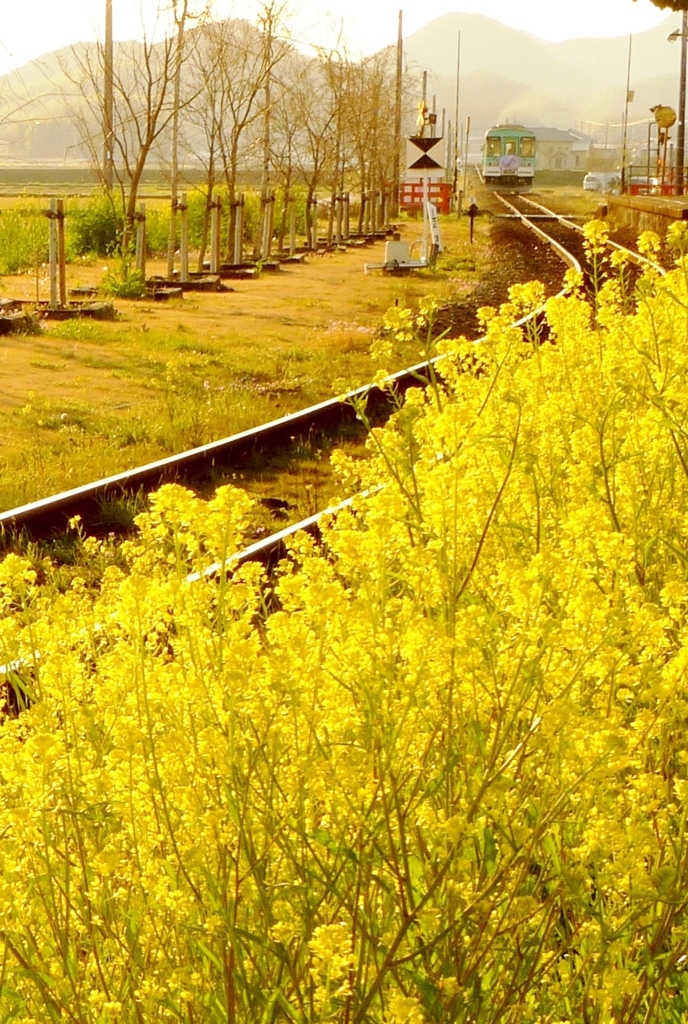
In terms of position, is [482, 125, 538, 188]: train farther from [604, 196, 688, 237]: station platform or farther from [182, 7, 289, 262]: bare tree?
[182, 7, 289, 262]: bare tree

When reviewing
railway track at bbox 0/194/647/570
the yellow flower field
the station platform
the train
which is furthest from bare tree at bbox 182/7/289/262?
the train

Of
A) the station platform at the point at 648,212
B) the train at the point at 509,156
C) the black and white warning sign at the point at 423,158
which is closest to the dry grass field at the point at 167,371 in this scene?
the black and white warning sign at the point at 423,158

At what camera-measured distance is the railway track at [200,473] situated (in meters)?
6.48

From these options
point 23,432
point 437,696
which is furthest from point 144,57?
point 437,696

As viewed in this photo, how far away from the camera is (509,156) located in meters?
76.6

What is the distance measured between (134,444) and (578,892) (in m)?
6.86

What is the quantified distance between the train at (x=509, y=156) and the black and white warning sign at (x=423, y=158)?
5250 centimetres

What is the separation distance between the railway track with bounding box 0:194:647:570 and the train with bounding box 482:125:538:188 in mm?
66432

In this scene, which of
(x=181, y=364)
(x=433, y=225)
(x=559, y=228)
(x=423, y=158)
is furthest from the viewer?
(x=559, y=228)

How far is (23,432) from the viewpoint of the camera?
9.26 m

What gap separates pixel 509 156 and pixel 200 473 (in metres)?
71.3

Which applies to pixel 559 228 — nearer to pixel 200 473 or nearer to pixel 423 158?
pixel 423 158

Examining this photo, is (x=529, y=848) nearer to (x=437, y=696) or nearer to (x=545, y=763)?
(x=545, y=763)

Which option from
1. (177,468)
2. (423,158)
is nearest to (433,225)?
(423,158)
